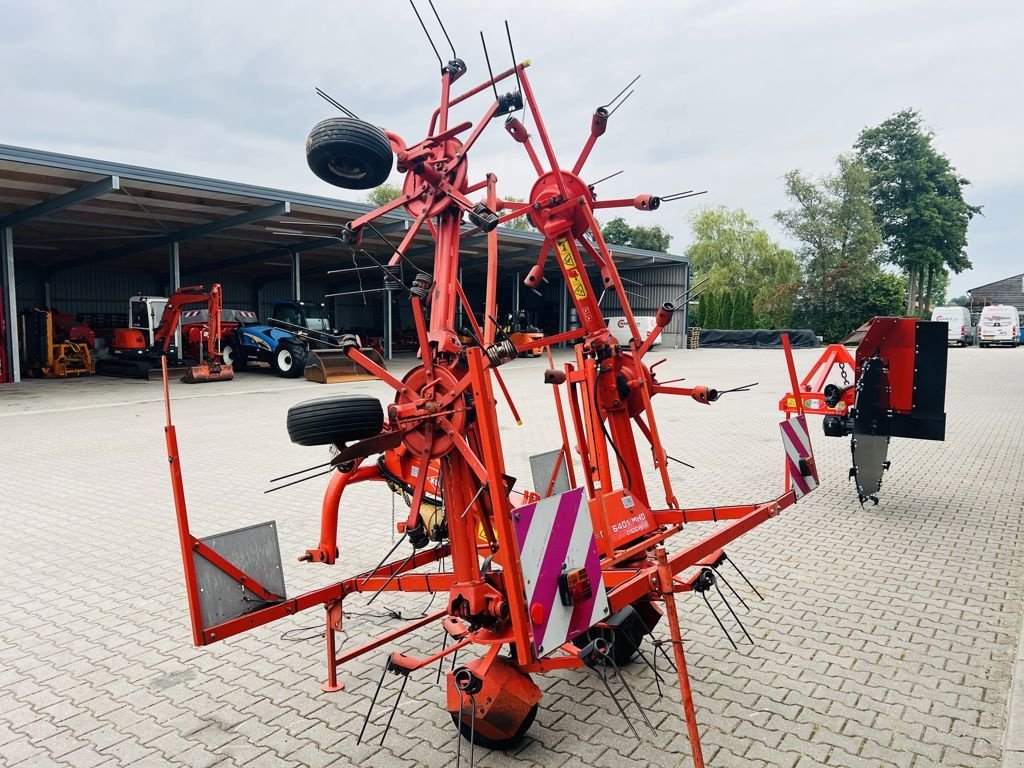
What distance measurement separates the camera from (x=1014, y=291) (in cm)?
6288

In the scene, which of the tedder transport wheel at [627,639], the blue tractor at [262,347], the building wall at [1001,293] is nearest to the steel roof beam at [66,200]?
the blue tractor at [262,347]

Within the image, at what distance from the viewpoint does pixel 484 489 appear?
121 inches

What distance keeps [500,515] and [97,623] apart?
3.21m

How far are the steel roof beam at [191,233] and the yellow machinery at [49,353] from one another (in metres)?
3.75

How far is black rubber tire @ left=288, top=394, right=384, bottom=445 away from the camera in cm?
279

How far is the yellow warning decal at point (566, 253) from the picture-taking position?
4.12 metres

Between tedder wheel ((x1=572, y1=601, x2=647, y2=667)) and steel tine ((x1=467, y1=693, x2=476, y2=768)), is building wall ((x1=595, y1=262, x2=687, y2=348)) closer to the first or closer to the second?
tedder wheel ((x1=572, y1=601, x2=647, y2=667))

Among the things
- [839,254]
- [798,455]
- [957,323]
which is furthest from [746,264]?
[798,455]

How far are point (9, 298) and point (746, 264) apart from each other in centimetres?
4245

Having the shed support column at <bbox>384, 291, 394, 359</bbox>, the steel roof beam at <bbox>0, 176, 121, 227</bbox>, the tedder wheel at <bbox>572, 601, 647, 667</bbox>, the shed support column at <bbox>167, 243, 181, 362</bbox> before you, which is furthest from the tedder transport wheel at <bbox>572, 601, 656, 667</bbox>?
the shed support column at <bbox>384, 291, 394, 359</bbox>

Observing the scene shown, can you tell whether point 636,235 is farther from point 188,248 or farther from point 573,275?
point 573,275

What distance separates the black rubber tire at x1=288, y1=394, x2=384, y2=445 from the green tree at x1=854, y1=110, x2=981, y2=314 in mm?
49282

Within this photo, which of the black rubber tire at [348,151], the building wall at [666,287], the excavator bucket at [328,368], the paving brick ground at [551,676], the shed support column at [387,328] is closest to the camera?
the paving brick ground at [551,676]

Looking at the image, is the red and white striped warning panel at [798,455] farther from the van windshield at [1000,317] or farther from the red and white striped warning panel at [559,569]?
the van windshield at [1000,317]
